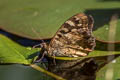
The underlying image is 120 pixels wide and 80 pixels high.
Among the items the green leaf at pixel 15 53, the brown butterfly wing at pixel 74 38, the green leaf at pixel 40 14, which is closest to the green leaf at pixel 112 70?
the brown butterfly wing at pixel 74 38

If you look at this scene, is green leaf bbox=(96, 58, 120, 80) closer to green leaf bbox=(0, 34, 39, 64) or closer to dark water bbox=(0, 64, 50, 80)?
dark water bbox=(0, 64, 50, 80)

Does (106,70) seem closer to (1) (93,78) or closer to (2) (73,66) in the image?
(1) (93,78)

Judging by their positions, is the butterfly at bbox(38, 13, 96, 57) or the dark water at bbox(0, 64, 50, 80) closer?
the dark water at bbox(0, 64, 50, 80)

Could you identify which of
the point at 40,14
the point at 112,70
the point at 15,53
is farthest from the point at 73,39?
the point at 40,14

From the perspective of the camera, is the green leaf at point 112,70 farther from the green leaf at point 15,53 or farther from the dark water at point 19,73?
the green leaf at point 15,53

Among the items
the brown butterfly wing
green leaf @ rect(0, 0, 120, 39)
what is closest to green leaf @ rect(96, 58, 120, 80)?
the brown butterfly wing

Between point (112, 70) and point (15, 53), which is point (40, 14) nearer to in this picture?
point (15, 53)

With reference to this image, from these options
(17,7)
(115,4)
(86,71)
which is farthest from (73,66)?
(17,7)
